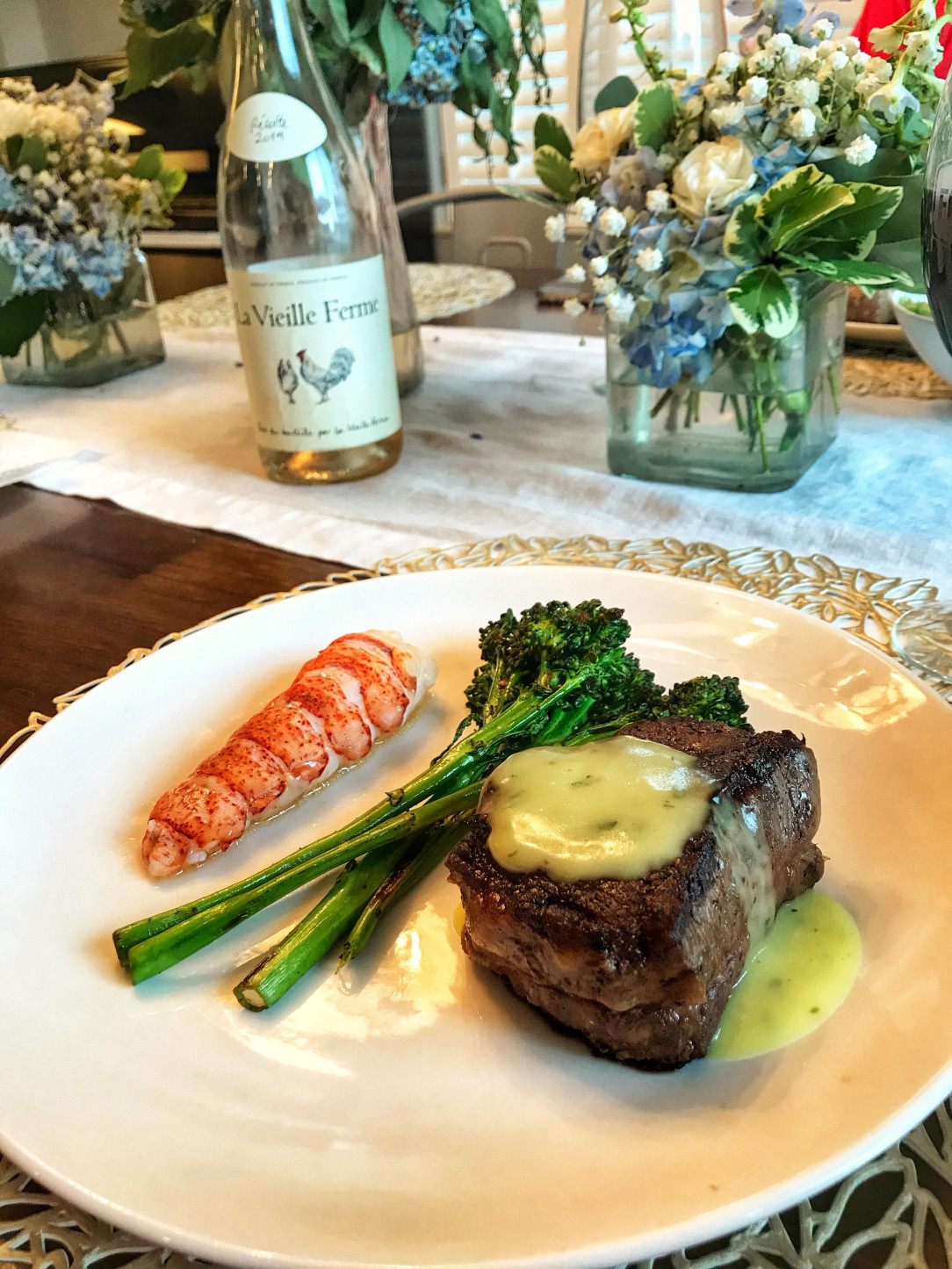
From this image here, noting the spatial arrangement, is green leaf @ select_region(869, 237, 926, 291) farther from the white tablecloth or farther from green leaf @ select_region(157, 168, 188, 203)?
green leaf @ select_region(157, 168, 188, 203)

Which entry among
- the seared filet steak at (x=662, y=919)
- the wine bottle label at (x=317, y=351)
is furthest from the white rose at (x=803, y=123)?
the seared filet steak at (x=662, y=919)

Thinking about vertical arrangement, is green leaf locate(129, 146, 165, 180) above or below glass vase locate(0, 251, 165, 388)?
above

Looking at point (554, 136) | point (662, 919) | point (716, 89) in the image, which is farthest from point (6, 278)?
point (662, 919)

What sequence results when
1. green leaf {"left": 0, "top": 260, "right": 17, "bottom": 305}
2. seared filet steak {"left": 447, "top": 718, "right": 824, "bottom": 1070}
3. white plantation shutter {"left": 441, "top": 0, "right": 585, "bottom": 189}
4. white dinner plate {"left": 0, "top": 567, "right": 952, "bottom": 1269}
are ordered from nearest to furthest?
white dinner plate {"left": 0, "top": 567, "right": 952, "bottom": 1269}, seared filet steak {"left": 447, "top": 718, "right": 824, "bottom": 1070}, green leaf {"left": 0, "top": 260, "right": 17, "bottom": 305}, white plantation shutter {"left": 441, "top": 0, "right": 585, "bottom": 189}

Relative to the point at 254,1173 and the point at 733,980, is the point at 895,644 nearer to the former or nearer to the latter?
the point at 733,980

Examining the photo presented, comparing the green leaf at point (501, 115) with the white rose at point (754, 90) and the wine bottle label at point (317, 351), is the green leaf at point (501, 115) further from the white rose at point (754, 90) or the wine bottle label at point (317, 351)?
the white rose at point (754, 90)

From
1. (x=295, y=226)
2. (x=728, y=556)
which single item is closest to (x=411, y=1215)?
(x=728, y=556)

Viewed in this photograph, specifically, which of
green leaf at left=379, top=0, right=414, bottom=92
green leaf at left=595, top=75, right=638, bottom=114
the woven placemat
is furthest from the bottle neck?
the woven placemat
